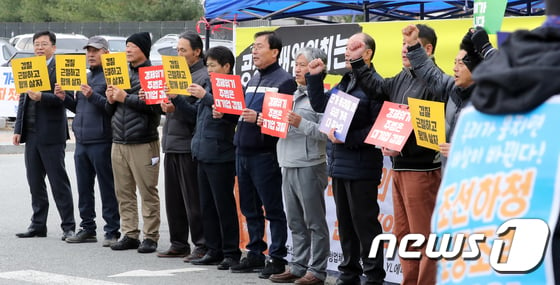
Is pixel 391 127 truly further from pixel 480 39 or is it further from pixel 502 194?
pixel 502 194

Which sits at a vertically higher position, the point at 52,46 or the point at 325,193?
the point at 52,46

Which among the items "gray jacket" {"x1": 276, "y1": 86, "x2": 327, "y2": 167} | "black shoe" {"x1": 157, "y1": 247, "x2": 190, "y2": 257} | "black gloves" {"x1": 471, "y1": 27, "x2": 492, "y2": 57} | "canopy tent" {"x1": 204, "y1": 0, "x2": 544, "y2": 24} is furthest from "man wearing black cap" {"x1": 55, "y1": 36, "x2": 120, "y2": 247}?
"black gloves" {"x1": 471, "y1": 27, "x2": 492, "y2": 57}

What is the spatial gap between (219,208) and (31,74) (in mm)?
2704

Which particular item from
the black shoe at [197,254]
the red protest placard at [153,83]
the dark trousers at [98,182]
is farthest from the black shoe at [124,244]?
the red protest placard at [153,83]

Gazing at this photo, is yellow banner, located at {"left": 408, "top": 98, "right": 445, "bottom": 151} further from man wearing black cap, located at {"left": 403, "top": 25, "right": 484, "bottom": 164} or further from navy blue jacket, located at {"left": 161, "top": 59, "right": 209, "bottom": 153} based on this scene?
navy blue jacket, located at {"left": 161, "top": 59, "right": 209, "bottom": 153}

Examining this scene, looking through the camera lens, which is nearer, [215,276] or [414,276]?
[414,276]

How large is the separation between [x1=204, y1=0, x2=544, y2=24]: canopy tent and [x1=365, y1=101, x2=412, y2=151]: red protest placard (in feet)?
6.55

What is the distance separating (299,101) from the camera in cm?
805

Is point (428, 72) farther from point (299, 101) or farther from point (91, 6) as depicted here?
point (91, 6)

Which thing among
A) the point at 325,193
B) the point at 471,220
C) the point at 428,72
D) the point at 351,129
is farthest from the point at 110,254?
the point at 471,220

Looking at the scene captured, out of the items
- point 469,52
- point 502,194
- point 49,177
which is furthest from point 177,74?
point 502,194

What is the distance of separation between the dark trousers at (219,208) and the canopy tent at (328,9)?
172 cm

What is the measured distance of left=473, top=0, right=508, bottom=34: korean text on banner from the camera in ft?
17.2

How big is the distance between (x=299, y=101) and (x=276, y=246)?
1.24m
